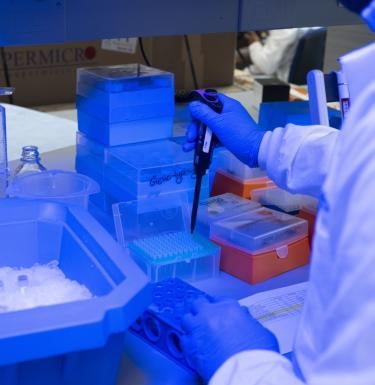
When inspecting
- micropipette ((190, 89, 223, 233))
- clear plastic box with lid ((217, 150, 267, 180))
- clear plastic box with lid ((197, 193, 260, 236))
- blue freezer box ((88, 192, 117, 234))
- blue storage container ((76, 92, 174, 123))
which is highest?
blue storage container ((76, 92, 174, 123))

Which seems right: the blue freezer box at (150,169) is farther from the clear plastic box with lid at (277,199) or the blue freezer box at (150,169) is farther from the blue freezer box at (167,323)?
the blue freezer box at (167,323)

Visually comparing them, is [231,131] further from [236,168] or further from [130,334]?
[130,334]

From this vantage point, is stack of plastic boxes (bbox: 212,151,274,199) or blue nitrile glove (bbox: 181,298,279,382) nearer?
blue nitrile glove (bbox: 181,298,279,382)

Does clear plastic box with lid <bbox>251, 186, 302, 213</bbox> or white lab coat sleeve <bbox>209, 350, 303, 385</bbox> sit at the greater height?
white lab coat sleeve <bbox>209, 350, 303, 385</bbox>

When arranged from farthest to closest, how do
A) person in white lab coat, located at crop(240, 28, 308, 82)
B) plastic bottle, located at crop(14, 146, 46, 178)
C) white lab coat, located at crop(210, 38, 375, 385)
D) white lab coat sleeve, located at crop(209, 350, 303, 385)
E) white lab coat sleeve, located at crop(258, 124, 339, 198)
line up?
person in white lab coat, located at crop(240, 28, 308, 82)
plastic bottle, located at crop(14, 146, 46, 178)
white lab coat sleeve, located at crop(258, 124, 339, 198)
white lab coat sleeve, located at crop(209, 350, 303, 385)
white lab coat, located at crop(210, 38, 375, 385)

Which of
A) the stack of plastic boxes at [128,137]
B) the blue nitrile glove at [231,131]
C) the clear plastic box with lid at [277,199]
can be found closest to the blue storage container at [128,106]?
the stack of plastic boxes at [128,137]

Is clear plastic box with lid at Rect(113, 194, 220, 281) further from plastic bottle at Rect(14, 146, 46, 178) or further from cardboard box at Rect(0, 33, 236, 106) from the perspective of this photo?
cardboard box at Rect(0, 33, 236, 106)

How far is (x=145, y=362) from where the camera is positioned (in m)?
0.90

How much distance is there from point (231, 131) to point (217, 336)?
474mm

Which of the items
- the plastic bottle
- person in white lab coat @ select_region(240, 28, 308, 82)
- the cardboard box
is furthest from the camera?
person in white lab coat @ select_region(240, 28, 308, 82)

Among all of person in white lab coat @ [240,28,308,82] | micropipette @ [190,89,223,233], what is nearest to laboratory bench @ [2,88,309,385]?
micropipette @ [190,89,223,233]

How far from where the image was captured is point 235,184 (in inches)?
54.7

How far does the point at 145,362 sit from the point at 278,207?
59cm

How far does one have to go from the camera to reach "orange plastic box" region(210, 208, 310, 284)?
1163 millimetres
